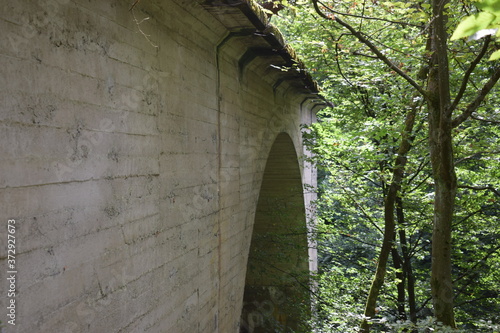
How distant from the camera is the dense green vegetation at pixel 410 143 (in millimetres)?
3643

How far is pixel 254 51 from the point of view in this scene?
14.5 ft

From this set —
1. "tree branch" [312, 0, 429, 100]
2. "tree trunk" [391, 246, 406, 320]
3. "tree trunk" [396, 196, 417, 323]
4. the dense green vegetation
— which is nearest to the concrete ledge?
the dense green vegetation

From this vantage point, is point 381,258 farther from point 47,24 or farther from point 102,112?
point 47,24

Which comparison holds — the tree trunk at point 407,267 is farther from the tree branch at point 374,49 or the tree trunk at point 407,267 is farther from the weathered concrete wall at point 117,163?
the weathered concrete wall at point 117,163

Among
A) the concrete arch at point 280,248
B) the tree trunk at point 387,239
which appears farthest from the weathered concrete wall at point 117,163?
the concrete arch at point 280,248

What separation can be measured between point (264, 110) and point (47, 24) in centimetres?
409

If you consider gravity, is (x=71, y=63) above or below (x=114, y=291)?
above

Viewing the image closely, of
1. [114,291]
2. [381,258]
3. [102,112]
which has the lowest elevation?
[381,258]

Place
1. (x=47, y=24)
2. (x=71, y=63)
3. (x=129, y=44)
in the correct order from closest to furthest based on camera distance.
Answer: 1. (x=47, y=24)
2. (x=71, y=63)
3. (x=129, y=44)

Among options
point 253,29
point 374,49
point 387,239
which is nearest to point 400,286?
point 387,239

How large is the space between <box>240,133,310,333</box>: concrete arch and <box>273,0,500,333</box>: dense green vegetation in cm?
50

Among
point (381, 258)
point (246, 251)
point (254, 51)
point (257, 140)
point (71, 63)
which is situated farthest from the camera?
point (381, 258)

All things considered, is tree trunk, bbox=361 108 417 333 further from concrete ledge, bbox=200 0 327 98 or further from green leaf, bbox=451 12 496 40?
green leaf, bbox=451 12 496 40

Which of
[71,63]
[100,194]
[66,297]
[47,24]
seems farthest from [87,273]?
[47,24]
